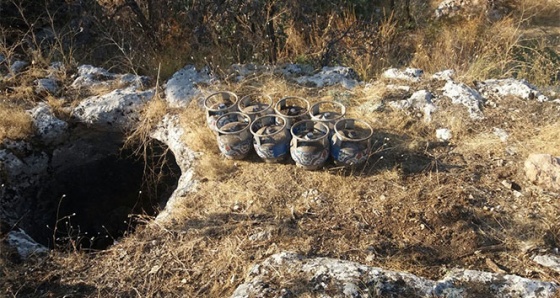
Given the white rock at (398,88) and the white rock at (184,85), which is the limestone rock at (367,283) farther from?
the white rock at (184,85)

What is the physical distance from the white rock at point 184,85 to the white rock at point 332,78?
3.17 ft

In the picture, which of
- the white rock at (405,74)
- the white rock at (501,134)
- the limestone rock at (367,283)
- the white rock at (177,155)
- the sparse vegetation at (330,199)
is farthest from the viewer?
the white rock at (405,74)

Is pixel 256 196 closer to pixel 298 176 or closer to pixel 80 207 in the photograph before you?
pixel 298 176

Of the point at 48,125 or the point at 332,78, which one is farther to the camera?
the point at 332,78

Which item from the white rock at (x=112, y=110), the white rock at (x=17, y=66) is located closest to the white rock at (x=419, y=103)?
the white rock at (x=112, y=110)

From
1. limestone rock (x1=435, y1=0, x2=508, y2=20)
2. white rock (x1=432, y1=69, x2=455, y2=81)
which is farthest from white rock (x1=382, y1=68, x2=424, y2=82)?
limestone rock (x1=435, y1=0, x2=508, y2=20)

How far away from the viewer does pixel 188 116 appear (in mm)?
4277

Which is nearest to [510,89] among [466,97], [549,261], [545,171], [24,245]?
[466,97]

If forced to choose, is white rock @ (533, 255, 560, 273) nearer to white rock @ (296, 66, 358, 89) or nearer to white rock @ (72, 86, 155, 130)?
white rock @ (296, 66, 358, 89)

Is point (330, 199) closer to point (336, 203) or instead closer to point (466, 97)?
point (336, 203)

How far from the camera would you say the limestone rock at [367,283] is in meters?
2.54

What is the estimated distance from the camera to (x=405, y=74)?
467cm

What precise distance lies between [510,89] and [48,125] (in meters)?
4.09

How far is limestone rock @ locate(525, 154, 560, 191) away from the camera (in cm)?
327
